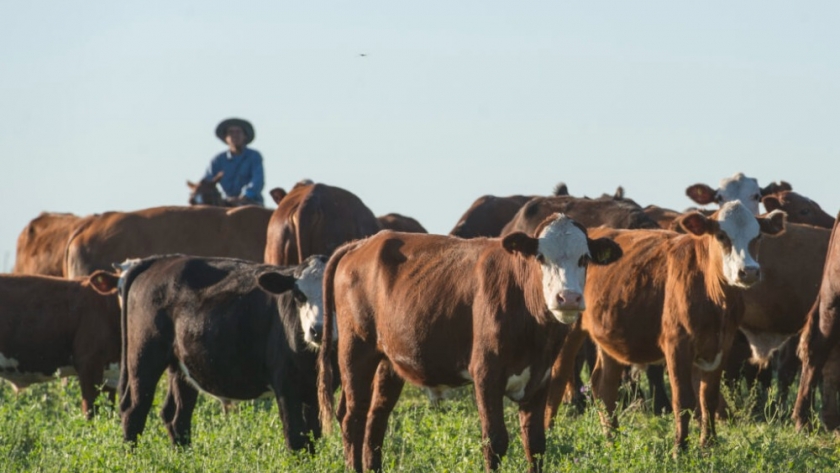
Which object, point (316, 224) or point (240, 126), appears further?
point (240, 126)

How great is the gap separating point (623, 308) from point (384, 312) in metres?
2.33

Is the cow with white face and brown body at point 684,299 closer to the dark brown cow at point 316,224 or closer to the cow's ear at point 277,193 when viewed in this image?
the dark brown cow at point 316,224

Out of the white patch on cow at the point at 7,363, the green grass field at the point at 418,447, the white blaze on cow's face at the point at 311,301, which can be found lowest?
the white patch on cow at the point at 7,363

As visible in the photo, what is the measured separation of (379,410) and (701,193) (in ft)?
24.4

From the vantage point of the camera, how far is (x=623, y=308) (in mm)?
12289

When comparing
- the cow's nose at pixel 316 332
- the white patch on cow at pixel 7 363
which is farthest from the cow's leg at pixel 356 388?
the white patch on cow at pixel 7 363

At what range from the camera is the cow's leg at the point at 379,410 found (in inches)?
423

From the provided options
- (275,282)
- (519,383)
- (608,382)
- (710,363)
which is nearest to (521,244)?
(519,383)

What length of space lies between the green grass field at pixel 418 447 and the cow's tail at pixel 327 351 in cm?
29

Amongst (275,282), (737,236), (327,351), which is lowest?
(327,351)

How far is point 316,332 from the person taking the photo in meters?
11.6

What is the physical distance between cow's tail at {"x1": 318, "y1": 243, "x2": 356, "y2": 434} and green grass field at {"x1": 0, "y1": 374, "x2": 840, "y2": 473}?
0.95ft

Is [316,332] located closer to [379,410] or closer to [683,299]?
[379,410]

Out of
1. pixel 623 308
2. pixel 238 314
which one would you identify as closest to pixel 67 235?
pixel 238 314
